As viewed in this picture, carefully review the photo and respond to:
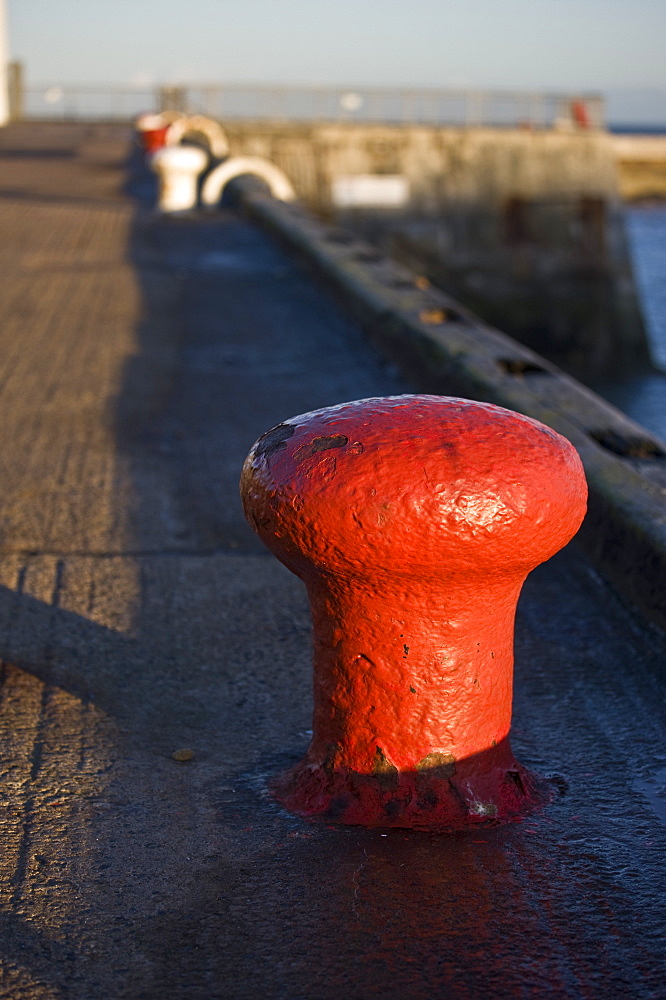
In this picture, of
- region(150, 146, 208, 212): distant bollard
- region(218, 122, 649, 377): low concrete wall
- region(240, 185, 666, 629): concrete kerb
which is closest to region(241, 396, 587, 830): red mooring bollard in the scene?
region(240, 185, 666, 629): concrete kerb

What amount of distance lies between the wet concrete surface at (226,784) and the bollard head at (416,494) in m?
0.54

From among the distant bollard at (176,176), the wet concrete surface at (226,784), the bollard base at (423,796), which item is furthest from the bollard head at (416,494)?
the distant bollard at (176,176)

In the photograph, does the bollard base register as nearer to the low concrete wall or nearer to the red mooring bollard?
the red mooring bollard

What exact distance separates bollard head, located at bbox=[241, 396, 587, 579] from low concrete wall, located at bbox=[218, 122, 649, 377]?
22.6 metres

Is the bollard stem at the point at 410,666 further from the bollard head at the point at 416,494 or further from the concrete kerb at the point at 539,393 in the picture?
the concrete kerb at the point at 539,393

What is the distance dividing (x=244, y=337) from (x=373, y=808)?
4.92 m

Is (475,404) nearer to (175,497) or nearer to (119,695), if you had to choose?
(119,695)

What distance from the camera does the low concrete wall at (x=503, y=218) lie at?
2431 cm

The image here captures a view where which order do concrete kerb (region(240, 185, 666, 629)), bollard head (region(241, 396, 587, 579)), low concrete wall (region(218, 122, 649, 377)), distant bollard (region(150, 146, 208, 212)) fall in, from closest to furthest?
1. bollard head (region(241, 396, 587, 579))
2. concrete kerb (region(240, 185, 666, 629))
3. distant bollard (region(150, 146, 208, 212))
4. low concrete wall (region(218, 122, 649, 377))

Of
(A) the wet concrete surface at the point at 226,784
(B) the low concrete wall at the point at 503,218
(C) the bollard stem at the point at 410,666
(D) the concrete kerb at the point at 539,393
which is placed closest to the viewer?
(A) the wet concrete surface at the point at 226,784

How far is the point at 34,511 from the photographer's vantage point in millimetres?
3773

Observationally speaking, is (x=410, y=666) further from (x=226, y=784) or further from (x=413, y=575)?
(x=226, y=784)

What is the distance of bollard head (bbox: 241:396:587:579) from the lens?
182 cm

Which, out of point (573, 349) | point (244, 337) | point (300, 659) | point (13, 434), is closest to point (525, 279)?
point (573, 349)
